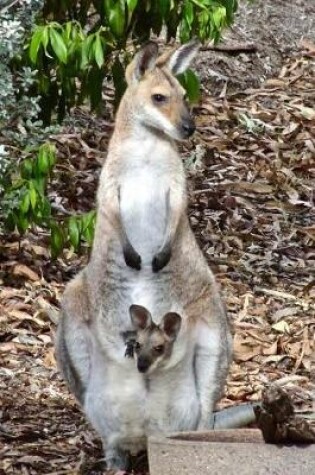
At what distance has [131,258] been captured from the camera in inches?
205

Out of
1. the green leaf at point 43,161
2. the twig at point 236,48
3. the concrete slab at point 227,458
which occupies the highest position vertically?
the green leaf at point 43,161

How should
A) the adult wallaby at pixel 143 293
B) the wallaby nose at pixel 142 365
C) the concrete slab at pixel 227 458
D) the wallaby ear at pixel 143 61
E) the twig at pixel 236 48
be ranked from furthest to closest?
the twig at pixel 236 48
the wallaby ear at pixel 143 61
the adult wallaby at pixel 143 293
the wallaby nose at pixel 142 365
the concrete slab at pixel 227 458

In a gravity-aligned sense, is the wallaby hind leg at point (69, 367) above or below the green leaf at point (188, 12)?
below

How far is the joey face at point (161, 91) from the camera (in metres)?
5.29

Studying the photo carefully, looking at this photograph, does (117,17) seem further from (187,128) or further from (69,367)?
(69,367)

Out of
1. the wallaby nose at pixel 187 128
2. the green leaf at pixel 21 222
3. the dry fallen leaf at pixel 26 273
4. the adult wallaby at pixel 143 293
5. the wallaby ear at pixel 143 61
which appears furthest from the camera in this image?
the dry fallen leaf at pixel 26 273

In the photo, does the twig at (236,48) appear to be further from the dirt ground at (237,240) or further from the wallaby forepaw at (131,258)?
the wallaby forepaw at (131,258)

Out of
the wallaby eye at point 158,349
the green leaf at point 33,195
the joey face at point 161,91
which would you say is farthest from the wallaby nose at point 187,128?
the green leaf at point 33,195

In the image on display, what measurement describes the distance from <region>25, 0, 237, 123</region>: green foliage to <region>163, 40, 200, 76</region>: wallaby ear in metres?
0.83

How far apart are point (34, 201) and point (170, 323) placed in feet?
6.42

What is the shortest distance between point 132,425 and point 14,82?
2.63m

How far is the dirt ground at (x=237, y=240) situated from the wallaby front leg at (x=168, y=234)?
0.84 metres

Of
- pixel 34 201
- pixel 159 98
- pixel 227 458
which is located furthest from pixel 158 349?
pixel 34 201

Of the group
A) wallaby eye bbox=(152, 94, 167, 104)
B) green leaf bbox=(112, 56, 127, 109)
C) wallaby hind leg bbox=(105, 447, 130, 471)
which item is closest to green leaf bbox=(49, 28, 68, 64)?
green leaf bbox=(112, 56, 127, 109)
